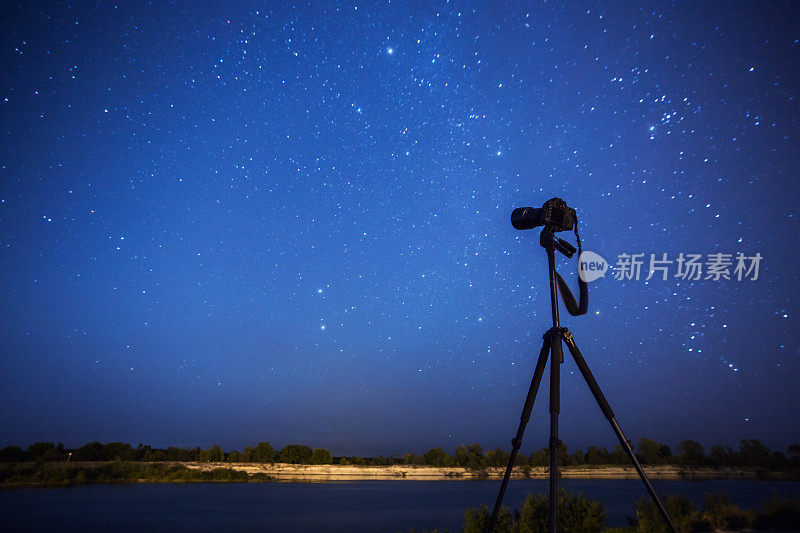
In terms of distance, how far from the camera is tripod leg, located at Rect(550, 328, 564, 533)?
2514 mm

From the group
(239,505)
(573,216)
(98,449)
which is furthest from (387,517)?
(98,449)

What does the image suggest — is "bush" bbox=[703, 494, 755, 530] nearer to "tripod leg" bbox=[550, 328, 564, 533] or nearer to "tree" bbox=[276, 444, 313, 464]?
"tripod leg" bbox=[550, 328, 564, 533]

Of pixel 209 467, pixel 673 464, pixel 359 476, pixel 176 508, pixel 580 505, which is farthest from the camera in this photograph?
Result: pixel 359 476

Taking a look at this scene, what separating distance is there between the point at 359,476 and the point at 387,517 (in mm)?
61959

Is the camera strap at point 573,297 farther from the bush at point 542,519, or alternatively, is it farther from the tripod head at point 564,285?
the bush at point 542,519

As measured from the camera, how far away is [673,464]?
78625mm

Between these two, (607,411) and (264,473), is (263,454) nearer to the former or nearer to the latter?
(264,473)

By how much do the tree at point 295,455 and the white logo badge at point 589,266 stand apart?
92433mm

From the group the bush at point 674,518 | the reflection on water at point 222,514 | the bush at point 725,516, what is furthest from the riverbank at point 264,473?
the bush at point 725,516

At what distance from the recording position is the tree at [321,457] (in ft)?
282

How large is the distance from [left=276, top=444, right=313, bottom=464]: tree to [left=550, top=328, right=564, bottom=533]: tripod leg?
92.5 m

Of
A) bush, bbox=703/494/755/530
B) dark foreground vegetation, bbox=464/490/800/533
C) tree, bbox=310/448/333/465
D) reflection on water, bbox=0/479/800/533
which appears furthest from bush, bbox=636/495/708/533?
tree, bbox=310/448/333/465

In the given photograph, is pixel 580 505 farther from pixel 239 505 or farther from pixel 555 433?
pixel 239 505

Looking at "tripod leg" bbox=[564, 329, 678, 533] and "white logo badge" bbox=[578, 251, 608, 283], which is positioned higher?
"white logo badge" bbox=[578, 251, 608, 283]
